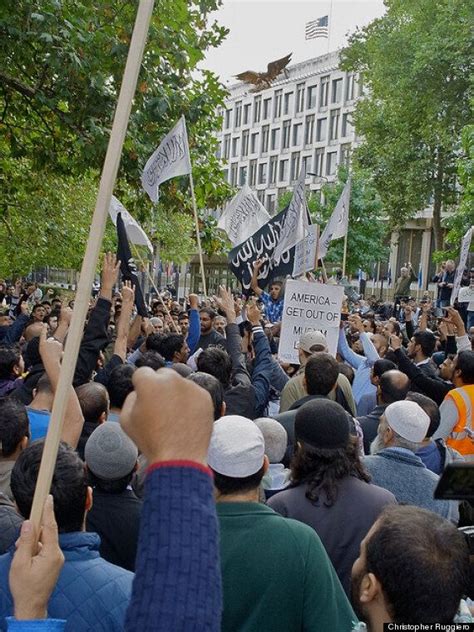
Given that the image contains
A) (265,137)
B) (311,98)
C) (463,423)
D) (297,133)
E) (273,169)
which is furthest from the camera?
(265,137)

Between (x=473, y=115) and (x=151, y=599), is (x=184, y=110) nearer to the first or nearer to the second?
(x=151, y=599)

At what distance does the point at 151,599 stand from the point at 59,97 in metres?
10.1

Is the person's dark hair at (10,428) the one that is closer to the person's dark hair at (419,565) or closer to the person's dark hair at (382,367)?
the person's dark hair at (419,565)

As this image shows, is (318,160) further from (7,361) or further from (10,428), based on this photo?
(10,428)

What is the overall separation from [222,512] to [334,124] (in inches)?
2944

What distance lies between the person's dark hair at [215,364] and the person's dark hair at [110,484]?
2330 mm

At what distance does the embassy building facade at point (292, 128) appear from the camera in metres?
75.1

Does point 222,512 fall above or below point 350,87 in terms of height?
below

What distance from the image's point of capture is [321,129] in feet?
254

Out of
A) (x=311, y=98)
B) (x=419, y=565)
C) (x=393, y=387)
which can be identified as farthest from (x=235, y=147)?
(x=419, y=565)

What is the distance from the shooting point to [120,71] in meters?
10.9

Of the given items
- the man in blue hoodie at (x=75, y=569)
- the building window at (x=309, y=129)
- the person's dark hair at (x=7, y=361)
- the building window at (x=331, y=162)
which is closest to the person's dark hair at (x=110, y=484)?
the man in blue hoodie at (x=75, y=569)

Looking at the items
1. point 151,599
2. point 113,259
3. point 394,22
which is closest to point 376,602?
point 151,599

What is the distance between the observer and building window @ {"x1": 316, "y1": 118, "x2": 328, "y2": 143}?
76812 millimetres
